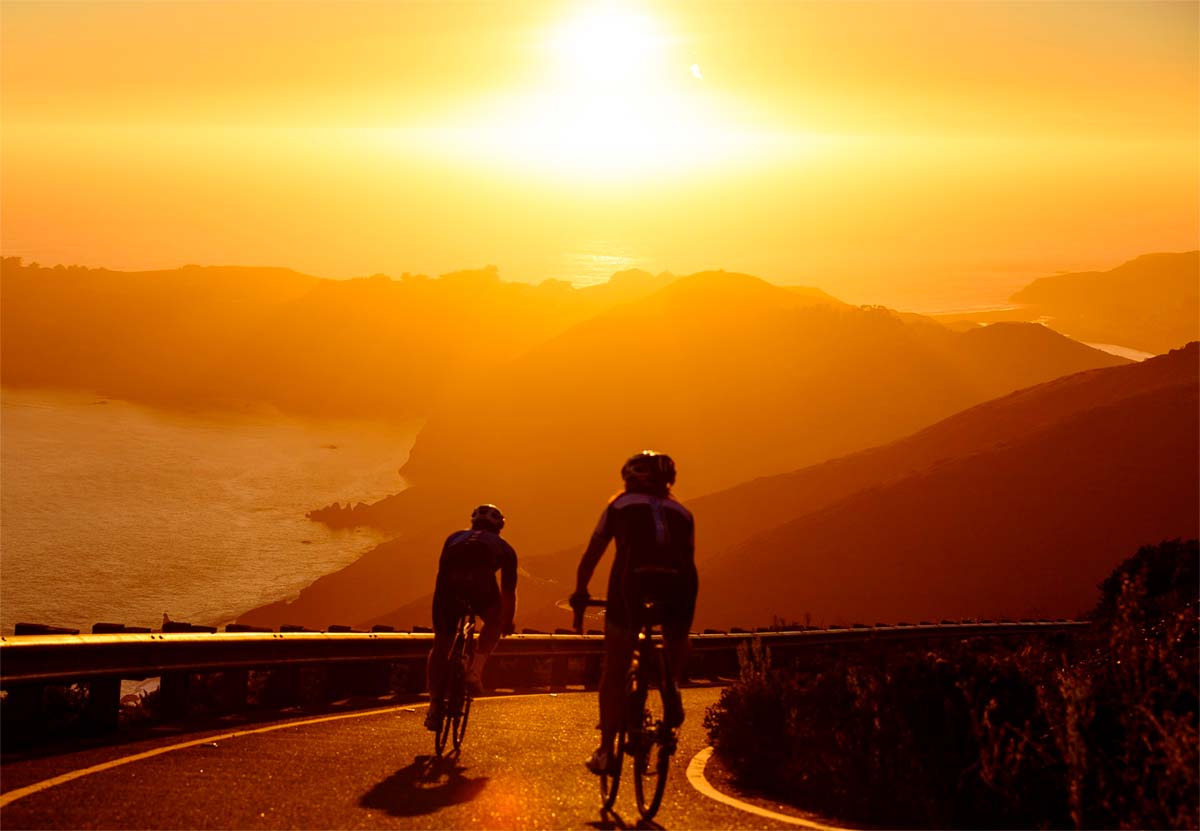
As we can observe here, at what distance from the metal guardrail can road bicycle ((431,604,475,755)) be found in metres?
2.48

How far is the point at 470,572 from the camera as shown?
10906 millimetres

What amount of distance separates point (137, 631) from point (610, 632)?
15.9 ft

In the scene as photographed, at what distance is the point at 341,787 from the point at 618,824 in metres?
1.87

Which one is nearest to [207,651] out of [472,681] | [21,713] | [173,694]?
[173,694]

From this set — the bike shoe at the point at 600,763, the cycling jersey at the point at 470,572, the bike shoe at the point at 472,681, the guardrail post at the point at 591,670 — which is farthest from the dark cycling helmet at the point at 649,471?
the guardrail post at the point at 591,670

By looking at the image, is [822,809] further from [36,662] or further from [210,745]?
[36,662]

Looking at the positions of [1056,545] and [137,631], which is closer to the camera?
[137,631]

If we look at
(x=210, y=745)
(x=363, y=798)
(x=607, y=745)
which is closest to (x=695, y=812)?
(x=607, y=745)

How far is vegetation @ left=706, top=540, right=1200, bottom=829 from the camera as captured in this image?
7684 millimetres

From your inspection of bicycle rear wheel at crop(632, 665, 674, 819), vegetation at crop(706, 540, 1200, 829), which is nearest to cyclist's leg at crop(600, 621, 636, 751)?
bicycle rear wheel at crop(632, 665, 674, 819)

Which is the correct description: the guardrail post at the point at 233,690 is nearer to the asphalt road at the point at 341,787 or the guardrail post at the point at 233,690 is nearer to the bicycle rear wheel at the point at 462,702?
the asphalt road at the point at 341,787

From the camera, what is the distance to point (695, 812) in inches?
346

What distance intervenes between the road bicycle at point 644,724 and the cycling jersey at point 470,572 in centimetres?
233

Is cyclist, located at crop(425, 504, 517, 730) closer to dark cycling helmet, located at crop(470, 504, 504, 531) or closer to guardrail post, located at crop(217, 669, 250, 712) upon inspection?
dark cycling helmet, located at crop(470, 504, 504, 531)
